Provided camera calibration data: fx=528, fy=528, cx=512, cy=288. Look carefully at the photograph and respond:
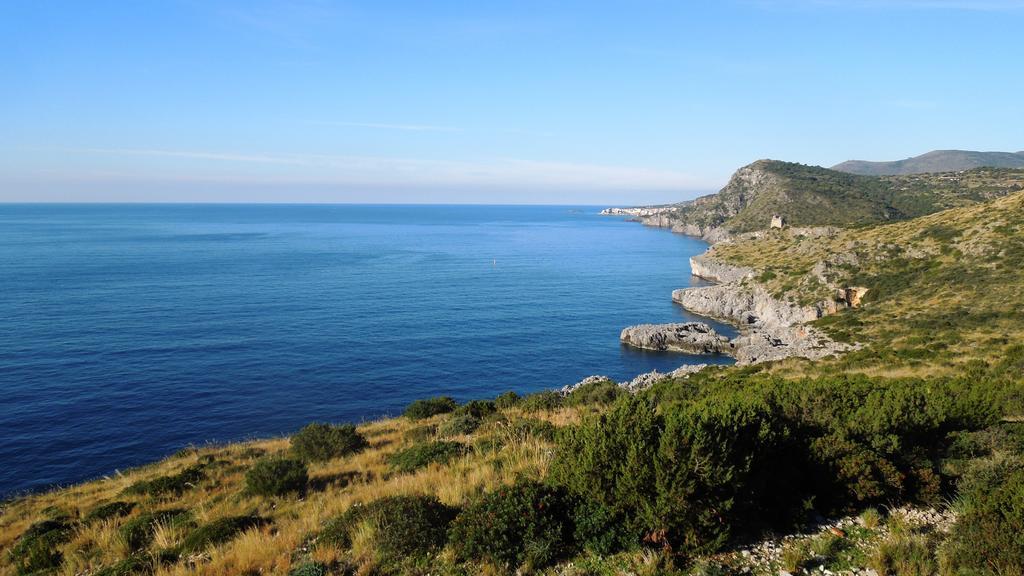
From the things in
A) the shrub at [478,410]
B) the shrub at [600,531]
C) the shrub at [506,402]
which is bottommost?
the shrub at [506,402]

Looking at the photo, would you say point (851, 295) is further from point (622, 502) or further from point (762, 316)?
point (622, 502)

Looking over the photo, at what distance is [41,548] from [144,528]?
1.70 meters

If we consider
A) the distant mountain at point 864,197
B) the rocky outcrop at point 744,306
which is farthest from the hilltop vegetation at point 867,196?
the rocky outcrop at point 744,306

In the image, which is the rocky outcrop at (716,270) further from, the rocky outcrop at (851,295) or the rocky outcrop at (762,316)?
the rocky outcrop at (851,295)

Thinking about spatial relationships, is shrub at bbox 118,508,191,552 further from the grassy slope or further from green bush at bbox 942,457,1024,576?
the grassy slope

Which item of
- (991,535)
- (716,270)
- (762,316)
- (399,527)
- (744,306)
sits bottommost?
(762,316)

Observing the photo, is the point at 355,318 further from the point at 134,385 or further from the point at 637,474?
the point at 637,474

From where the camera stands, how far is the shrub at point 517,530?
768 cm

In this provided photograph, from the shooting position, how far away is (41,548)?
1019 cm

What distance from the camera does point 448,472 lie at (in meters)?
11.9

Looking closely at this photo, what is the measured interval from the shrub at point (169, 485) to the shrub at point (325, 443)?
2.91 m

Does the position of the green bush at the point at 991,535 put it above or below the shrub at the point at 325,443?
above

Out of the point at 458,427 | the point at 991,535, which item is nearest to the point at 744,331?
the point at 458,427

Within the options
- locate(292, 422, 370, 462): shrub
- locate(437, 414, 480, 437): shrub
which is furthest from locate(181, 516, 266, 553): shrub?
locate(437, 414, 480, 437): shrub
